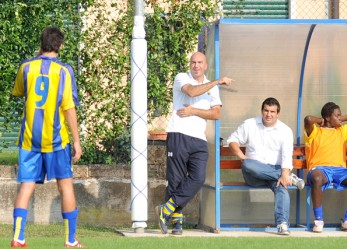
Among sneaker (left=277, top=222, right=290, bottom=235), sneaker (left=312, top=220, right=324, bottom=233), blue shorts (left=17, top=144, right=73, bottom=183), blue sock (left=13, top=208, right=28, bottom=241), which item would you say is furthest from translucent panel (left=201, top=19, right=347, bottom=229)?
blue sock (left=13, top=208, right=28, bottom=241)

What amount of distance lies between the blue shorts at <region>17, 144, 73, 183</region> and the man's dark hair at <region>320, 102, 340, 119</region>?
3.68 meters

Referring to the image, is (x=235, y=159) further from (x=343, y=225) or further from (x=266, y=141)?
(x=343, y=225)

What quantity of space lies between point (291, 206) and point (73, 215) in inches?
148

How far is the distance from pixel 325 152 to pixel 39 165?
373cm

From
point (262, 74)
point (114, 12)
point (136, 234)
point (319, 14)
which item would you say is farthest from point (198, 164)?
point (319, 14)

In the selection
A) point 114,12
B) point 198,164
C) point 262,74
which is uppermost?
point 114,12

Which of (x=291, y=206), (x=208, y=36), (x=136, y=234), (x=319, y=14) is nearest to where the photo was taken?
(x=136, y=234)

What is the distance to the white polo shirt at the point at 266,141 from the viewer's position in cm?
1123

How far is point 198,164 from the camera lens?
10.8 meters

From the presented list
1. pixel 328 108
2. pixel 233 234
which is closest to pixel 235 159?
pixel 328 108

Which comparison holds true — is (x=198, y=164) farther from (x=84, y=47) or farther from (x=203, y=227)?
(x=84, y=47)

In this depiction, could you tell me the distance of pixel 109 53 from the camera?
12.2 m

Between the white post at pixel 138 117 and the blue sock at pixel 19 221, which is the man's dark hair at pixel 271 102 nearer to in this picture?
the white post at pixel 138 117

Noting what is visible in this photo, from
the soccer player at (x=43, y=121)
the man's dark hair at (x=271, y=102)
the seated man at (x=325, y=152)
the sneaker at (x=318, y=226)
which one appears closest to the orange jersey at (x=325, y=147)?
the seated man at (x=325, y=152)
